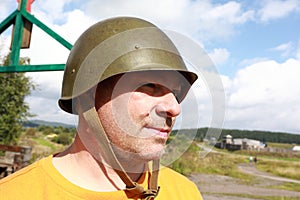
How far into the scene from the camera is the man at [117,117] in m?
1.31

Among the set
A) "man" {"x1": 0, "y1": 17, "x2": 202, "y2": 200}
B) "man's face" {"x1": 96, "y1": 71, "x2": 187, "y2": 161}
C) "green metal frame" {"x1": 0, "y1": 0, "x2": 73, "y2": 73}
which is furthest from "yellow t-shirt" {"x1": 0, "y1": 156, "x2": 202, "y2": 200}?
"green metal frame" {"x1": 0, "y1": 0, "x2": 73, "y2": 73}

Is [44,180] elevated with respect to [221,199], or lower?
elevated

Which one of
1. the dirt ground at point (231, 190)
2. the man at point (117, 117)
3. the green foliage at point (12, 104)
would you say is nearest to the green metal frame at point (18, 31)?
the man at point (117, 117)

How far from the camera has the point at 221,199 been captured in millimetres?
12578

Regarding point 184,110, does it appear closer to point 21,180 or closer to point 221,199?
point 21,180

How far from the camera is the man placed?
131 centimetres

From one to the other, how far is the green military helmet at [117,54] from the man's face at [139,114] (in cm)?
6

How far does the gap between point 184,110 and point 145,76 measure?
1.12 ft

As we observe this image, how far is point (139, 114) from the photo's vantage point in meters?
1.29

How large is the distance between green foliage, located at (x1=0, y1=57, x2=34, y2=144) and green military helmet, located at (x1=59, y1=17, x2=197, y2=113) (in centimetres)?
1208

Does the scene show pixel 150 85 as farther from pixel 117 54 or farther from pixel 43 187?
pixel 43 187

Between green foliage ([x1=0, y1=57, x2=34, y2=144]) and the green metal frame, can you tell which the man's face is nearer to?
the green metal frame

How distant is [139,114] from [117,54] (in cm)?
29

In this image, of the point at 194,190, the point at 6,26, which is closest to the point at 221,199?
the point at 6,26
